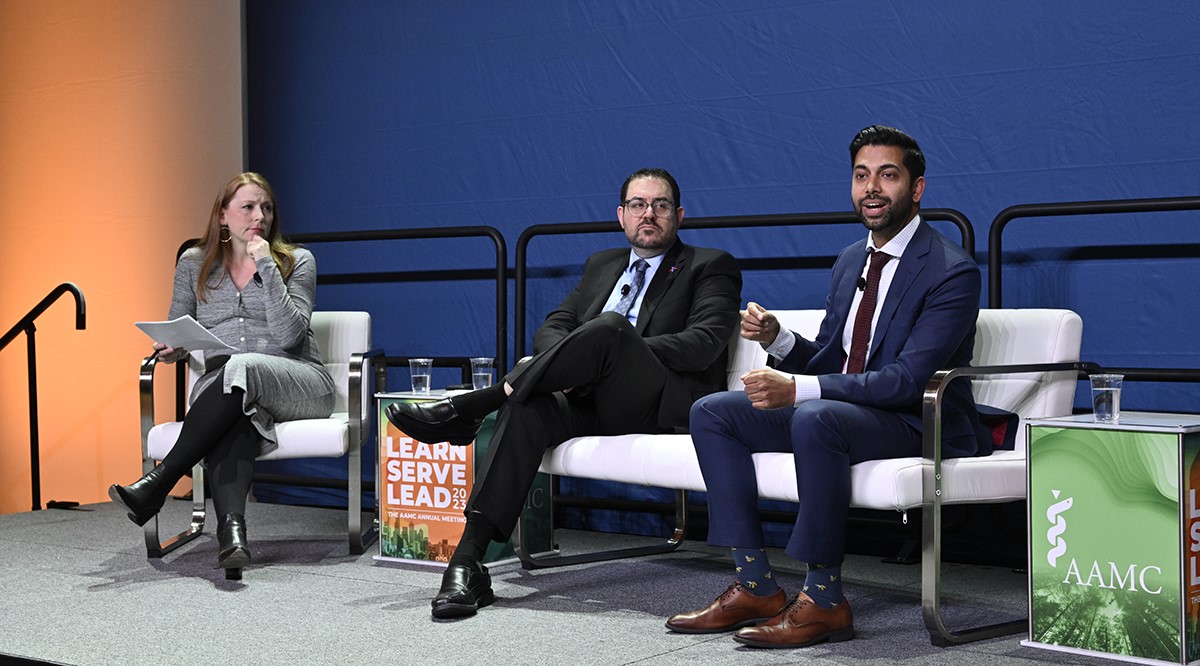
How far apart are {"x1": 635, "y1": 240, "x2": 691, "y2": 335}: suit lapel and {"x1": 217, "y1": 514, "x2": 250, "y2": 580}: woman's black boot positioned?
4.01 ft

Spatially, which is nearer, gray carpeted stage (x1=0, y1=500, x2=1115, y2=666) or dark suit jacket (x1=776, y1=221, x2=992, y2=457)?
gray carpeted stage (x1=0, y1=500, x2=1115, y2=666)

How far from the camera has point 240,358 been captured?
392 cm

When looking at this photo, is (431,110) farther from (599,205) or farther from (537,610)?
(537,610)

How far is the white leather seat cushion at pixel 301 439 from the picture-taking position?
398 cm

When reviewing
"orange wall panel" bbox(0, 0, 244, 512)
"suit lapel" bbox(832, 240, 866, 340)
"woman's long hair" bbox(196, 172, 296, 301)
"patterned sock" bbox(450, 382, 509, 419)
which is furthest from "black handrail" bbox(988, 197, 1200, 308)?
"orange wall panel" bbox(0, 0, 244, 512)

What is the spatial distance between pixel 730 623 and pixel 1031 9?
79.6 inches

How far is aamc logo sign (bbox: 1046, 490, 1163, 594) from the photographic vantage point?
101 inches

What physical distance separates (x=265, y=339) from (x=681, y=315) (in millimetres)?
1368

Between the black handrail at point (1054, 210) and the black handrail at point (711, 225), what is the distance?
0.08 meters

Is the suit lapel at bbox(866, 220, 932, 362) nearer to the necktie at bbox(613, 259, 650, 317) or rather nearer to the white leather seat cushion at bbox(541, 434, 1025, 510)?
the white leather seat cushion at bbox(541, 434, 1025, 510)

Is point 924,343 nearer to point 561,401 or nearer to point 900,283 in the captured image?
point 900,283

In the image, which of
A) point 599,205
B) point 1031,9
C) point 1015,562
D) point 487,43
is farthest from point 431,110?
point 1015,562

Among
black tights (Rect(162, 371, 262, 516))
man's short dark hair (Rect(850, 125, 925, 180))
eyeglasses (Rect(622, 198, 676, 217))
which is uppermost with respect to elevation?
man's short dark hair (Rect(850, 125, 925, 180))

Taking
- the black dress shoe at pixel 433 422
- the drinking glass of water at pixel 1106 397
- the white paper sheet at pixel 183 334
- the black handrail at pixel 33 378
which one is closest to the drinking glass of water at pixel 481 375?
the black dress shoe at pixel 433 422
